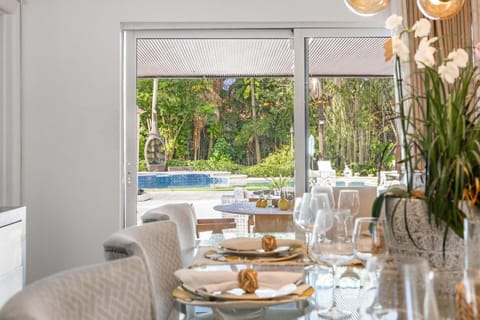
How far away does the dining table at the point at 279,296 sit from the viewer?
1157mm

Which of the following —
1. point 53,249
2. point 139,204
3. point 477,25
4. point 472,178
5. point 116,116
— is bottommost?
point 53,249

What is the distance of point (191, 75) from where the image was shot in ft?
12.6

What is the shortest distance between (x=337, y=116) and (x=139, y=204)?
5.37ft

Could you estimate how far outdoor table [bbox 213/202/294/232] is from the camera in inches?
144

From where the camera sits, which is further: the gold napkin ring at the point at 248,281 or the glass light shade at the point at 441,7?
the glass light shade at the point at 441,7

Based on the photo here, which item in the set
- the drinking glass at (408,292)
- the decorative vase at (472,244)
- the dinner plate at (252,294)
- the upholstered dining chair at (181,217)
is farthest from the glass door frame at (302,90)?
the drinking glass at (408,292)

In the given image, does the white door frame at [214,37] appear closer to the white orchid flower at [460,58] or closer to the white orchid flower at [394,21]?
the white orchid flower at [394,21]

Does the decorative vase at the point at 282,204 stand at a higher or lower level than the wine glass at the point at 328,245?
lower

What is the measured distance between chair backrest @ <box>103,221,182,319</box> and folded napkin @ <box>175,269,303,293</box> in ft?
0.48

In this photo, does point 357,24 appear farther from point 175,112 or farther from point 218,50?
point 175,112

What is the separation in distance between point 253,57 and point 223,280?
2733 mm

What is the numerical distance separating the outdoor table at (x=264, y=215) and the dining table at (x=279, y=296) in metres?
1.77

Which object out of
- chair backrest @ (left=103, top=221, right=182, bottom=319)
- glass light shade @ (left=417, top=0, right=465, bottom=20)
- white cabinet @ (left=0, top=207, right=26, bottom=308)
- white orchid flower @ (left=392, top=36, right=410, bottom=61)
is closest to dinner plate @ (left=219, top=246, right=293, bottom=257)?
chair backrest @ (left=103, top=221, right=182, bottom=319)

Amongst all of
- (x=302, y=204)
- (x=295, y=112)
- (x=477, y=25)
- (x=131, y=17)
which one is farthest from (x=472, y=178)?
(x=131, y=17)
